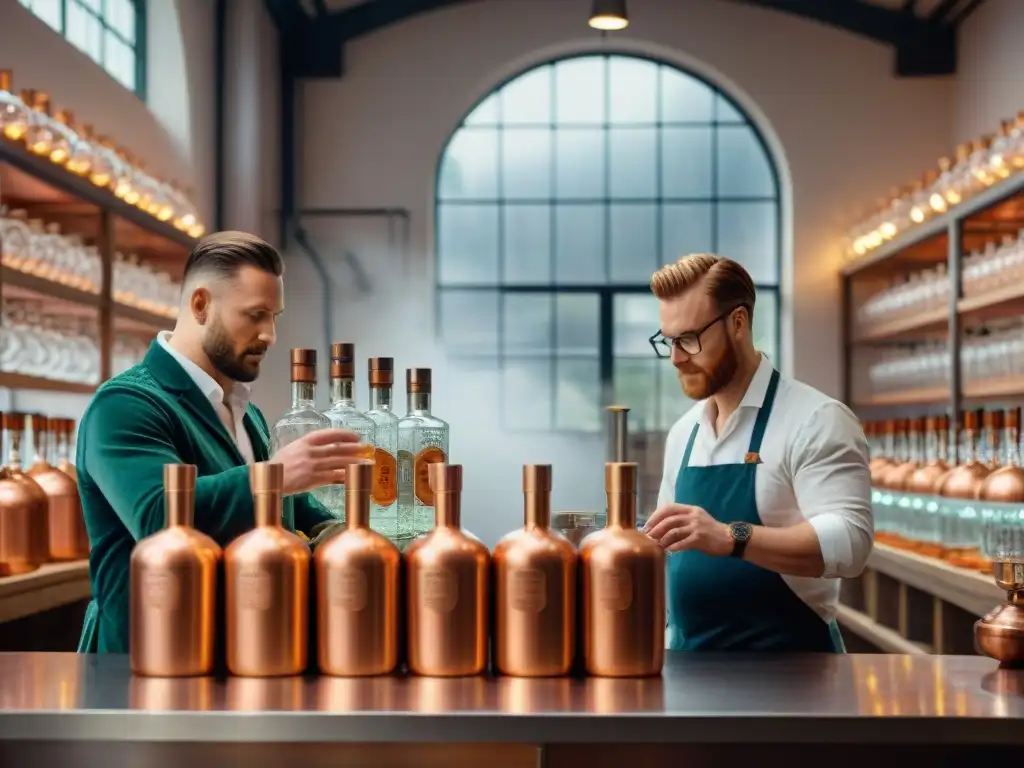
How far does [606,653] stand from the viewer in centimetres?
163

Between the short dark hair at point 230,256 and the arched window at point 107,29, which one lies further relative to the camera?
the arched window at point 107,29

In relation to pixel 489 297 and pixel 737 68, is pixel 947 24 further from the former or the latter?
pixel 489 297

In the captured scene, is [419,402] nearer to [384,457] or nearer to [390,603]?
[384,457]

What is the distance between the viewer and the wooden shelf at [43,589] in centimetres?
337

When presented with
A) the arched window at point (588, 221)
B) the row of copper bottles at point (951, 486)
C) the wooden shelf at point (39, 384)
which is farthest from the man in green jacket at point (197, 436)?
the arched window at point (588, 221)

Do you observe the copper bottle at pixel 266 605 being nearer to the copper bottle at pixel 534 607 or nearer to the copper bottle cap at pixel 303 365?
the copper bottle at pixel 534 607

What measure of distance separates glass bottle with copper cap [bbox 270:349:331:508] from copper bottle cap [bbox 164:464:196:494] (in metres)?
0.34

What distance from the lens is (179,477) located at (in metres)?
1.65

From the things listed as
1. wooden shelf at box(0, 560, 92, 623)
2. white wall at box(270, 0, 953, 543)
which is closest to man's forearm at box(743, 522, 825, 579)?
wooden shelf at box(0, 560, 92, 623)

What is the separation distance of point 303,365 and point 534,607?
0.57 meters

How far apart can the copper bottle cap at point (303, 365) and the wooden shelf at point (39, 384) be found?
6.49ft

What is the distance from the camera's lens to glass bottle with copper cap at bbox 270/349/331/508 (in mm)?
1967

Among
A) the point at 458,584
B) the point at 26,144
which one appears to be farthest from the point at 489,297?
the point at 458,584

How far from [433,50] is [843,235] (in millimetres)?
2700
